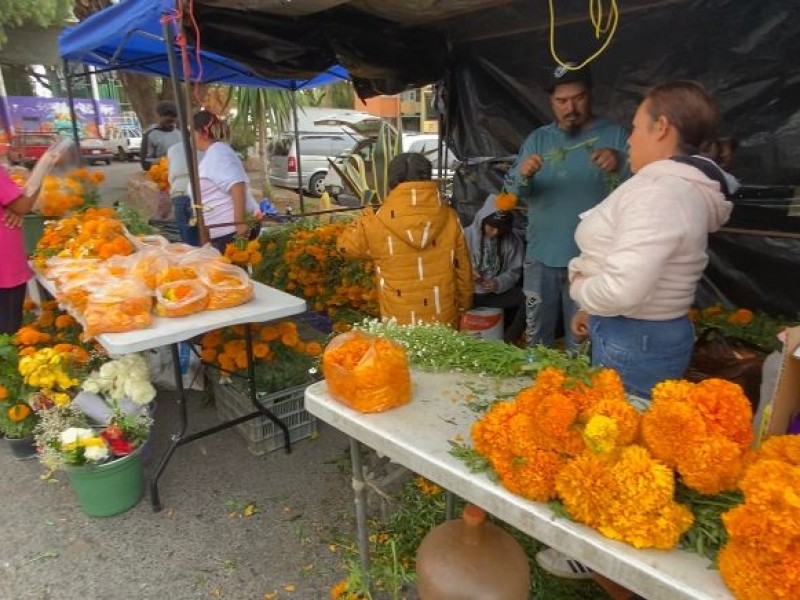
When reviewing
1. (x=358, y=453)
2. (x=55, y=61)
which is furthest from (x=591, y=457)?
(x=55, y=61)

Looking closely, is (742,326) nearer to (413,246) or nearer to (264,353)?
(413,246)

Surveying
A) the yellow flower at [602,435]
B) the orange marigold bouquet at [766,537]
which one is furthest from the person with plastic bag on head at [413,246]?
the orange marigold bouquet at [766,537]

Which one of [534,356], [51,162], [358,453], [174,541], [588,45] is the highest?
[588,45]

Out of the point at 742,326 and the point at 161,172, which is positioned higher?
the point at 161,172

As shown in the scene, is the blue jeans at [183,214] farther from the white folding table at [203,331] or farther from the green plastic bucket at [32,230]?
the white folding table at [203,331]

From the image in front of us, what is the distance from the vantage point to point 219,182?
418 centimetres

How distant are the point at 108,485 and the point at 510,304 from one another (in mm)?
2707

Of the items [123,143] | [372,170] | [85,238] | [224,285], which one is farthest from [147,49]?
[123,143]

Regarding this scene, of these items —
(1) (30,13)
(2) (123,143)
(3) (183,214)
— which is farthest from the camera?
(2) (123,143)

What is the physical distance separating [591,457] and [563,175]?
83.4 inches

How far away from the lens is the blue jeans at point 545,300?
9.91ft

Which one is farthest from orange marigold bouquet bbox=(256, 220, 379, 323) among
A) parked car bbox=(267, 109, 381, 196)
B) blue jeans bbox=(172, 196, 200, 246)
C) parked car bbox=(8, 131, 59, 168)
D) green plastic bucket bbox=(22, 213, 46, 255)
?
parked car bbox=(267, 109, 381, 196)

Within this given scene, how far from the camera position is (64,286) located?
2564 mm

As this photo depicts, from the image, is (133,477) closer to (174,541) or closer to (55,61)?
(174,541)
